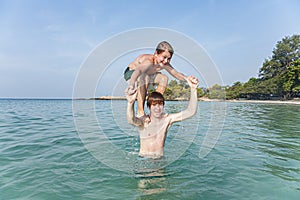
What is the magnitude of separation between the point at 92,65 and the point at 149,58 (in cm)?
118

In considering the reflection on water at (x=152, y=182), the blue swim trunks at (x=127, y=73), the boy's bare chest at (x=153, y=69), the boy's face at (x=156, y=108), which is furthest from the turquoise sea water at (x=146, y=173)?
the boy's bare chest at (x=153, y=69)

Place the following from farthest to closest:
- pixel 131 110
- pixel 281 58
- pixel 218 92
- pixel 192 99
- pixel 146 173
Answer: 1. pixel 281 58
2. pixel 218 92
3. pixel 146 173
4. pixel 192 99
5. pixel 131 110

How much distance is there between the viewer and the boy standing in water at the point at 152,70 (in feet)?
13.1

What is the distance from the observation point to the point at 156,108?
3.85m

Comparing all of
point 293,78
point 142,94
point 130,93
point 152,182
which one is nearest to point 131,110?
point 130,93

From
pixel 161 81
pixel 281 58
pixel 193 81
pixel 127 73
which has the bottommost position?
pixel 193 81

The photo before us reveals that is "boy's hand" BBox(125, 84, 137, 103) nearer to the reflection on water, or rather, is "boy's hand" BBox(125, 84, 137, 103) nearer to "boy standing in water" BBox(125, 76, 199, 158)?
"boy standing in water" BBox(125, 76, 199, 158)

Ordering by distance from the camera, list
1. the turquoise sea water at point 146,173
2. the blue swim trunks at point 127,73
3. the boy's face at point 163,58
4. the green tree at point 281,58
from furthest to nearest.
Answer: the green tree at point 281,58 < the blue swim trunks at point 127,73 < the boy's face at point 163,58 < the turquoise sea water at point 146,173

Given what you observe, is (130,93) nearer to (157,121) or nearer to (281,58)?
(157,121)

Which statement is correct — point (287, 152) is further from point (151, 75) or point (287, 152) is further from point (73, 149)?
point (73, 149)

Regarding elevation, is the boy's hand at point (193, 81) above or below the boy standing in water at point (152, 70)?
below

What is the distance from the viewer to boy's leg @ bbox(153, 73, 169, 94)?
4875 mm

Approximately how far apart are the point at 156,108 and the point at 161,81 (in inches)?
51.0

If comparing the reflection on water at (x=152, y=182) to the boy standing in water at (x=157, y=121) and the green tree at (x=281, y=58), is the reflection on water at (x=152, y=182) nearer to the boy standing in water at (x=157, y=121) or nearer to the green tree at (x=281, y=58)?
the boy standing in water at (x=157, y=121)
